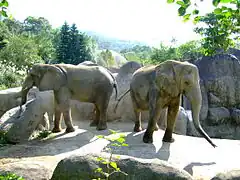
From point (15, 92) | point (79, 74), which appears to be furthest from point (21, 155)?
point (15, 92)

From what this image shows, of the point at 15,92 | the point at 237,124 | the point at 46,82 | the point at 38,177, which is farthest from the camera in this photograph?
the point at 237,124

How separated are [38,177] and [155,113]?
10.6 ft

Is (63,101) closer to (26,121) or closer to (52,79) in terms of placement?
(52,79)

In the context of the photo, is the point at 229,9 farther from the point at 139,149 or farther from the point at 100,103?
the point at 100,103

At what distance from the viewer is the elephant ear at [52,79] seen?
8.30 m

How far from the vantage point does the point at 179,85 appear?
7.11 metres

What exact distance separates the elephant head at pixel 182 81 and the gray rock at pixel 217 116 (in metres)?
9.36

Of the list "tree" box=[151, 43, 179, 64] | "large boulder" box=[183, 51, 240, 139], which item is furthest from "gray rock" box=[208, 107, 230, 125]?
"tree" box=[151, 43, 179, 64]

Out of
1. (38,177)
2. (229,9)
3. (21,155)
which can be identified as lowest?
(21,155)

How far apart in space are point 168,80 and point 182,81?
0.93 feet

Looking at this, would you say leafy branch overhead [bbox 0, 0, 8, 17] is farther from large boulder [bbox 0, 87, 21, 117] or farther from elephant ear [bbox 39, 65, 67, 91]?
large boulder [bbox 0, 87, 21, 117]

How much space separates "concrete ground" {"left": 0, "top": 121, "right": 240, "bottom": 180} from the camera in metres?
6.13

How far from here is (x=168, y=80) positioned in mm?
7133

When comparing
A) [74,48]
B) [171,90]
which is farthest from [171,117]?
[74,48]
